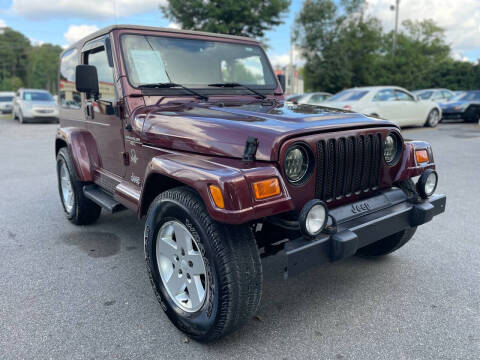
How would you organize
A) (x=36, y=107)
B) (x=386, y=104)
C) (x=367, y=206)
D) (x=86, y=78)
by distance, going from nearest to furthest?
(x=367, y=206) → (x=86, y=78) → (x=386, y=104) → (x=36, y=107)

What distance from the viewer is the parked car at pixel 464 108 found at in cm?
1579

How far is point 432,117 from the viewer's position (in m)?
14.3

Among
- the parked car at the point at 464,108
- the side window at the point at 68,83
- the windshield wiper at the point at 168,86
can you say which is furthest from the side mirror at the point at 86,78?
the parked car at the point at 464,108

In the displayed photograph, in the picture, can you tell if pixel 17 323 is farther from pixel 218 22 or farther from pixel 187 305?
pixel 218 22

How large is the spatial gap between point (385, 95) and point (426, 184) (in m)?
10.3

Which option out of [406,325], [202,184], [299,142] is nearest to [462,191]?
[406,325]

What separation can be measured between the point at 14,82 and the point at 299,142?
87306 mm

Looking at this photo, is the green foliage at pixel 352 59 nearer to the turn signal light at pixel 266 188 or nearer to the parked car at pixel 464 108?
the parked car at pixel 464 108

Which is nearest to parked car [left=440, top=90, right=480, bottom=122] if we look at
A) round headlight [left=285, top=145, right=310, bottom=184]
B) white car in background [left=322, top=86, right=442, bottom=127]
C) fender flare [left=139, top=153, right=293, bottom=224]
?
white car in background [left=322, top=86, right=442, bottom=127]

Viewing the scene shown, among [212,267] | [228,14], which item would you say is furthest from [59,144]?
[228,14]

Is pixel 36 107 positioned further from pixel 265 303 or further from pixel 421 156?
pixel 421 156

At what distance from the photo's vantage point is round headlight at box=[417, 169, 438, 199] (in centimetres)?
278

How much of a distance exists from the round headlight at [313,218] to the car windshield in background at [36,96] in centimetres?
1972

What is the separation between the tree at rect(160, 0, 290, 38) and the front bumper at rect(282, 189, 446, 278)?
16.3 meters
